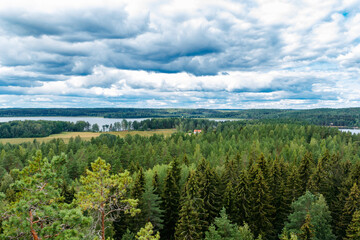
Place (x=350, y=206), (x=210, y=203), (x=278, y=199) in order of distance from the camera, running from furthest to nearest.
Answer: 1. (x=278, y=199)
2. (x=210, y=203)
3. (x=350, y=206)

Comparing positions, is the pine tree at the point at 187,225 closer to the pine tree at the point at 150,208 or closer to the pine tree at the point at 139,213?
the pine tree at the point at 150,208

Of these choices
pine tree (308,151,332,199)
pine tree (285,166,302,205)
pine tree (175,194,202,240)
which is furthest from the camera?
pine tree (285,166,302,205)

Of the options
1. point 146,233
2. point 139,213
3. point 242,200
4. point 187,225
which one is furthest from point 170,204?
point 146,233

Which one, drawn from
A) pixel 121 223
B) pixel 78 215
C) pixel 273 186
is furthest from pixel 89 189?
pixel 273 186

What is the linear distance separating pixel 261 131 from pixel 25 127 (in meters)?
151

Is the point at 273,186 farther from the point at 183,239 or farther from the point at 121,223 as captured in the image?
the point at 121,223

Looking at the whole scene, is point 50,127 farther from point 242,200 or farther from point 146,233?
point 146,233

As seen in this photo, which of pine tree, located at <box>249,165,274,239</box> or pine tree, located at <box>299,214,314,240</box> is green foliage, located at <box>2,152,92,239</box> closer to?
pine tree, located at <box>299,214,314,240</box>

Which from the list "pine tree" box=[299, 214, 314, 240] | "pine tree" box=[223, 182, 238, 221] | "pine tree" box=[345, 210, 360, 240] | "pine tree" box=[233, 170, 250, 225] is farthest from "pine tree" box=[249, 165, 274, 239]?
"pine tree" box=[345, 210, 360, 240]

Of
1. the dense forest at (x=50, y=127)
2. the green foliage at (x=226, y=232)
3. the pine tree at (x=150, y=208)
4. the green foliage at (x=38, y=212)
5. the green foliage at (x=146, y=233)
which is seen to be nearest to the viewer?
the green foliage at (x=38, y=212)

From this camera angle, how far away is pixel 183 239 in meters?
23.3

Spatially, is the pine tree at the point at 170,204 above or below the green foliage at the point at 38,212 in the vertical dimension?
below

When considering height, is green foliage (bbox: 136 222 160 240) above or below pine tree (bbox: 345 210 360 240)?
above

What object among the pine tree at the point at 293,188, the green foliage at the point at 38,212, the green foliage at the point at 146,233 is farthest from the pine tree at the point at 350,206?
the green foliage at the point at 38,212
